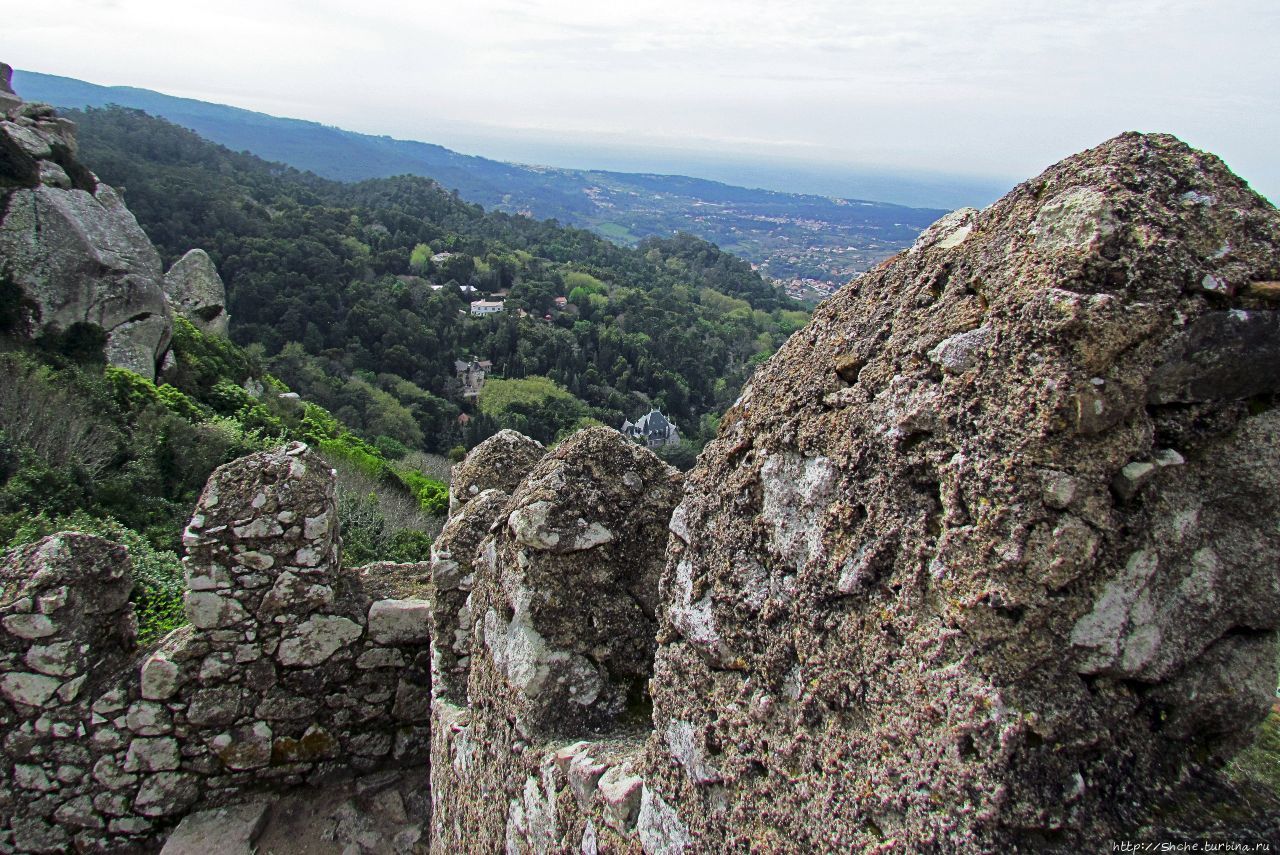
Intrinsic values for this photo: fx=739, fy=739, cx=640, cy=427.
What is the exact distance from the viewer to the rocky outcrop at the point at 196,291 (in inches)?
1013

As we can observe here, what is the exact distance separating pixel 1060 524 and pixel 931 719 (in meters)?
0.52

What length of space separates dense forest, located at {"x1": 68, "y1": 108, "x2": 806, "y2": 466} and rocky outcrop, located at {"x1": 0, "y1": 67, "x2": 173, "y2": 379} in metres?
14.4

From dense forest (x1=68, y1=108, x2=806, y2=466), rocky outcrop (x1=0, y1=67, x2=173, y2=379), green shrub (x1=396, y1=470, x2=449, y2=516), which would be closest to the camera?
rocky outcrop (x1=0, y1=67, x2=173, y2=379)

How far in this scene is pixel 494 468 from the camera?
176 inches

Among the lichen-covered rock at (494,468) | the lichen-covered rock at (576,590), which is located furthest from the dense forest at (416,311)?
the lichen-covered rock at (576,590)

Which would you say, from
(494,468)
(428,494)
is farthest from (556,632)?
(428,494)

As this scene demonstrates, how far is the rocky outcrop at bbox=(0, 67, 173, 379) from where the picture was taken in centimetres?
1393

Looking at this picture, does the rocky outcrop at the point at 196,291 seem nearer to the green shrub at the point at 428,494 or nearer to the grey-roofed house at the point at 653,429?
the green shrub at the point at 428,494

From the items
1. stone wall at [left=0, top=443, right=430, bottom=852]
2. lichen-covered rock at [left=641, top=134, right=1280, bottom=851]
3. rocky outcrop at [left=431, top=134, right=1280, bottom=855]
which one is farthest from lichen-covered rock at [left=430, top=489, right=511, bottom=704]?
lichen-covered rock at [left=641, top=134, right=1280, bottom=851]

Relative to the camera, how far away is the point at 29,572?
371 cm

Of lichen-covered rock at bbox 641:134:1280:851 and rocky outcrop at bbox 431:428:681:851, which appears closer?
lichen-covered rock at bbox 641:134:1280:851

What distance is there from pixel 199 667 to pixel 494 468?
1.88 metres

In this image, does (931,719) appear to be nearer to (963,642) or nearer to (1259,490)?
(963,642)

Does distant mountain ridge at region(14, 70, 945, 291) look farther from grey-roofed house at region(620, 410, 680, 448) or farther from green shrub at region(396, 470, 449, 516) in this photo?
green shrub at region(396, 470, 449, 516)
